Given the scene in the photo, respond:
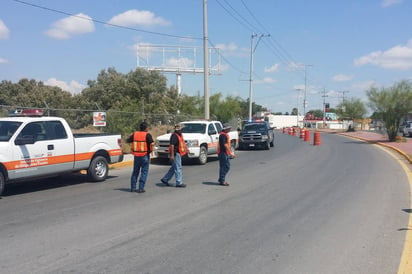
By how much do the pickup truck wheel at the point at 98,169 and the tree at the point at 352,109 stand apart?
204 feet

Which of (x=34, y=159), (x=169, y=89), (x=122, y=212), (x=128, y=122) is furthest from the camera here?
(x=169, y=89)

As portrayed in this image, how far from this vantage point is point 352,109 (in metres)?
67.7

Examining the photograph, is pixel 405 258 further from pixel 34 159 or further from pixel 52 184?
pixel 52 184

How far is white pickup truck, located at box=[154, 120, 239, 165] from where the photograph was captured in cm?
1652

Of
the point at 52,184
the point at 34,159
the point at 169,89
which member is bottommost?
the point at 52,184

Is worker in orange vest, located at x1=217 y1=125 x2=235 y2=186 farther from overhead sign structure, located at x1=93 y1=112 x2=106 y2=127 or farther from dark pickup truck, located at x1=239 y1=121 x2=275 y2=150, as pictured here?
dark pickup truck, located at x1=239 y1=121 x2=275 y2=150

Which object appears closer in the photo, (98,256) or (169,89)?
(98,256)

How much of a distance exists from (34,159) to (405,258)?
8181mm

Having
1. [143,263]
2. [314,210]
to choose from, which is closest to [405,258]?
[314,210]

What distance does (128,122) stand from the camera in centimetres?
2105

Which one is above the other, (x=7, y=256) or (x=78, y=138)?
(x=78, y=138)

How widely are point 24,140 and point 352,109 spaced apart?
6530 centimetres

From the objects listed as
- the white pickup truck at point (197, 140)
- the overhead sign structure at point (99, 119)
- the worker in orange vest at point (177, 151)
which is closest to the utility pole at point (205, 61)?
the white pickup truck at point (197, 140)

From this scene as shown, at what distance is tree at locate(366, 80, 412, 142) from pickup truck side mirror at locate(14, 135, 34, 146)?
29.3 metres
